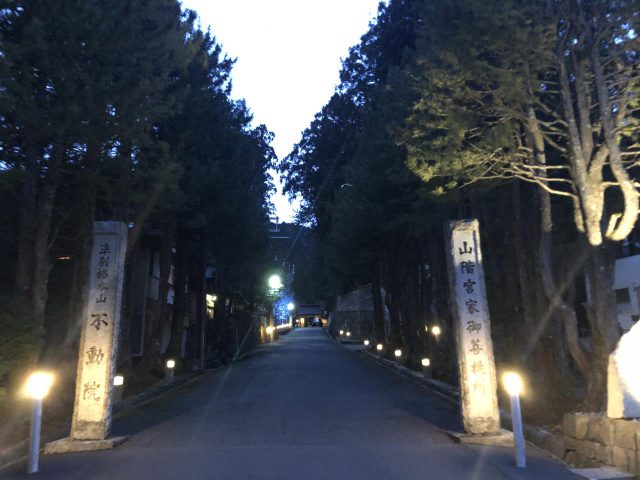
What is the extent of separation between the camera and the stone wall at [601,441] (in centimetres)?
679

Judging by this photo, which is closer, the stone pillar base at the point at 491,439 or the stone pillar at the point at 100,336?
→ the stone pillar base at the point at 491,439

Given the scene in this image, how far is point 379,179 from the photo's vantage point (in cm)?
1836

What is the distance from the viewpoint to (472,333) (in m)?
9.42

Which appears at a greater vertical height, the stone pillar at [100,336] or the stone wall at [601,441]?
the stone pillar at [100,336]

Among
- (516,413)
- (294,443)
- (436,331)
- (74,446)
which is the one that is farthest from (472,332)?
(436,331)

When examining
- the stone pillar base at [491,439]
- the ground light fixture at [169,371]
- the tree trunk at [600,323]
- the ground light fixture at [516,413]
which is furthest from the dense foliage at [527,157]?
the ground light fixture at [169,371]

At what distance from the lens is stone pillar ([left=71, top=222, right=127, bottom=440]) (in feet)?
29.0

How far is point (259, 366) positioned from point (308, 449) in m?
16.3

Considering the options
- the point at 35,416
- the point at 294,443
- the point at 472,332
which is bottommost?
the point at 294,443

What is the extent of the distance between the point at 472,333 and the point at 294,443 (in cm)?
359

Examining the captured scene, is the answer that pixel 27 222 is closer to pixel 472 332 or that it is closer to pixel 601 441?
pixel 472 332

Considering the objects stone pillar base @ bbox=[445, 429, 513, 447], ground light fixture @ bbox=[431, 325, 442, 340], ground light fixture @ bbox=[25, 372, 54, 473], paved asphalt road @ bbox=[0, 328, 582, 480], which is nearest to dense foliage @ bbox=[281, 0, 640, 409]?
ground light fixture @ bbox=[431, 325, 442, 340]

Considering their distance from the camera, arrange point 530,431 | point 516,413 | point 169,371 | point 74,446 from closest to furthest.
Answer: point 516,413 < point 74,446 < point 530,431 < point 169,371

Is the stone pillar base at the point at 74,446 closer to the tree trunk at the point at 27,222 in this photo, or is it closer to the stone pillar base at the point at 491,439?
the tree trunk at the point at 27,222
